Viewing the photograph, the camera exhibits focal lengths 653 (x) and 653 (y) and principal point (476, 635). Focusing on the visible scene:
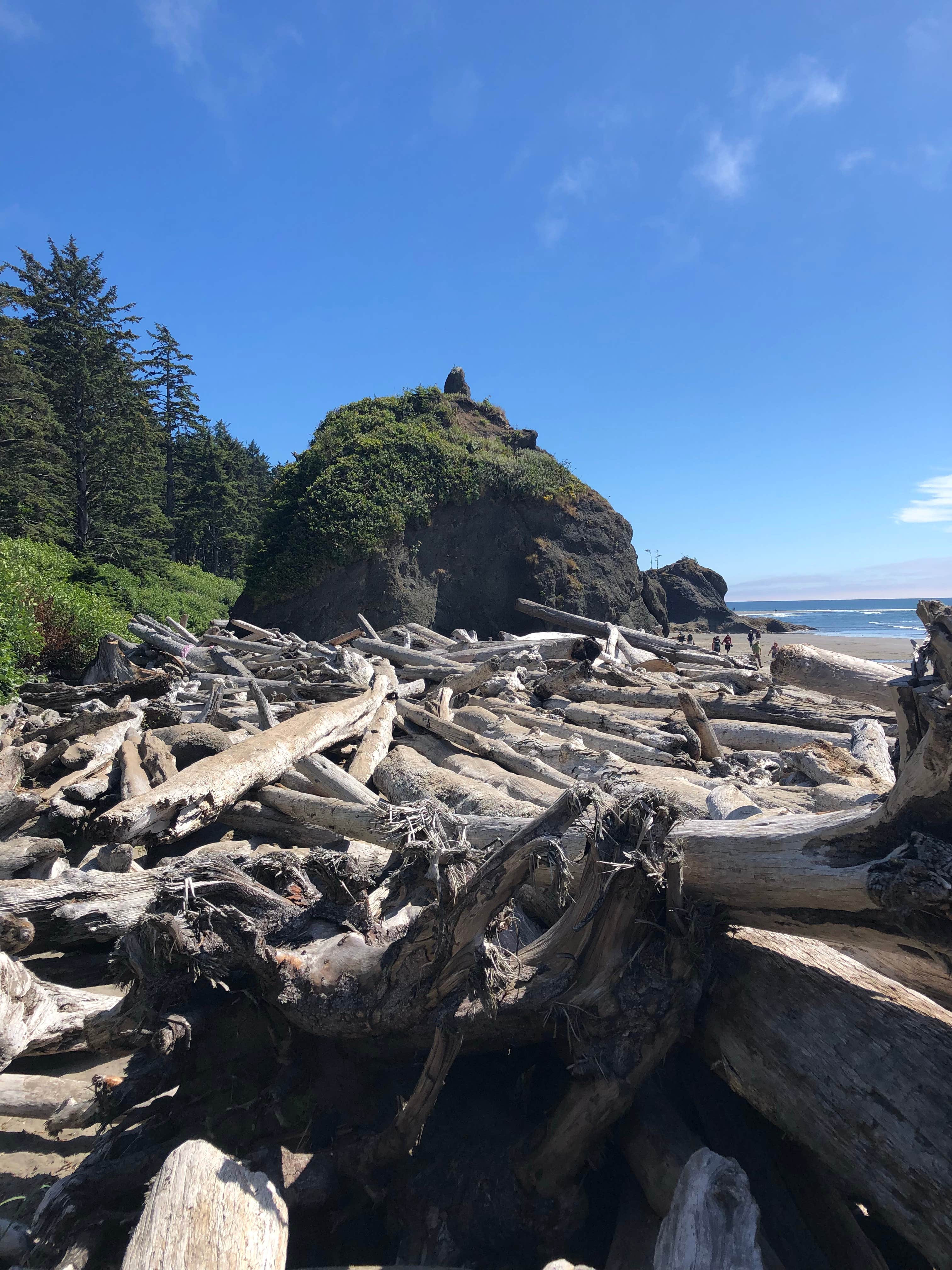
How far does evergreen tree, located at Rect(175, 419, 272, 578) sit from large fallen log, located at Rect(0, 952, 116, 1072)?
40.2m

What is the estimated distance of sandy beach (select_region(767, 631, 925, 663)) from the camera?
28.3m

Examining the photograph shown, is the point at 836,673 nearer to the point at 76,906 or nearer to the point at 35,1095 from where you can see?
the point at 76,906

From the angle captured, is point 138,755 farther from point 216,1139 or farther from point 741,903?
point 741,903

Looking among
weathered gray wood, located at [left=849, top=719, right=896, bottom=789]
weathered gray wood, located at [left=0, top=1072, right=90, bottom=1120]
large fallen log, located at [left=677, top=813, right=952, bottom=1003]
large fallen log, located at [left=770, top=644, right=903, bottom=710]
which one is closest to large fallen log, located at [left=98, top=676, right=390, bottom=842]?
weathered gray wood, located at [left=0, top=1072, right=90, bottom=1120]

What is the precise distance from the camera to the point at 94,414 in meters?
26.6

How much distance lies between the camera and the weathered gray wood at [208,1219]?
196cm

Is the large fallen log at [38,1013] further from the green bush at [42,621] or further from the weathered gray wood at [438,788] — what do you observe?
the green bush at [42,621]

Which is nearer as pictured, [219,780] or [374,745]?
[219,780]

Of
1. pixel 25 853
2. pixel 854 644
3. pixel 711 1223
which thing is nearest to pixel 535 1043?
pixel 711 1223

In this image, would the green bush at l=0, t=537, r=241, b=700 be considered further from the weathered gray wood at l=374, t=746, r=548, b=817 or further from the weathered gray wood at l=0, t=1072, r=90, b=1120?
the weathered gray wood at l=0, t=1072, r=90, b=1120

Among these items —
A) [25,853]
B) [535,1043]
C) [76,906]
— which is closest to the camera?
[535,1043]

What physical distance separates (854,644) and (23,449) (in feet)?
127

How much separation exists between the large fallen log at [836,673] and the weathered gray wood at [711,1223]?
17.4 ft

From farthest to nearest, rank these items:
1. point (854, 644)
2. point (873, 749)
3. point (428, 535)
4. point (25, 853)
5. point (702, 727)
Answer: point (854, 644)
point (428, 535)
point (702, 727)
point (873, 749)
point (25, 853)
